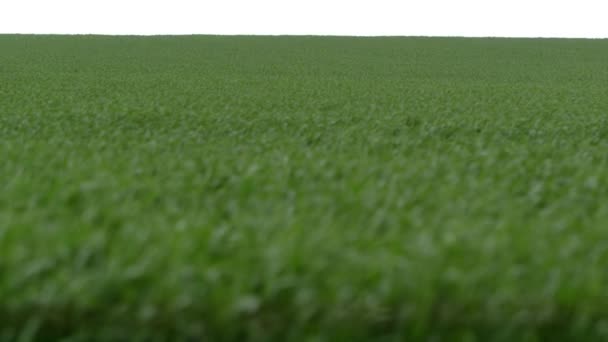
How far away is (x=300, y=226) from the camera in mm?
4492

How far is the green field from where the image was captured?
341cm

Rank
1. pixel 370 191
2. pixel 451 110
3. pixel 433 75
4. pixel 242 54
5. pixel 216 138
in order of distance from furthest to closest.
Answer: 1. pixel 242 54
2. pixel 433 75
3. pixel 451 110
4. pixel 216 138
5. pixel 370 191

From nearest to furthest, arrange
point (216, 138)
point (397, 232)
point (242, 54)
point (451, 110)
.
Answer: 1. point (397, 232)
2. point (216, 138)
3. point (451, 110)
4. point (242, 54)

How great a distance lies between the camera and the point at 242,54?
41.8 meters

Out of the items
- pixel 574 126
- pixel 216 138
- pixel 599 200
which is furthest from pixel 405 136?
pixel 599 200

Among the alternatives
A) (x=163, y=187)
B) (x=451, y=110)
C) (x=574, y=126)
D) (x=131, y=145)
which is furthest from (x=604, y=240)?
(x=451, y=110)

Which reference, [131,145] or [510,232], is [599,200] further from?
[131,145]

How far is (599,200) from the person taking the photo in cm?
627

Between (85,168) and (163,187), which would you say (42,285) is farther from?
(85,168)

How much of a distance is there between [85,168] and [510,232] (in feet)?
12.1

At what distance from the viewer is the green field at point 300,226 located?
134 inches

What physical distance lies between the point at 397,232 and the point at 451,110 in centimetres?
1094

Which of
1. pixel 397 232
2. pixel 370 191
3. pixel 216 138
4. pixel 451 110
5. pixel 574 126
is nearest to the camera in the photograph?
pixel 397 232

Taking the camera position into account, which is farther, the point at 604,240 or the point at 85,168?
the point at 85,168
